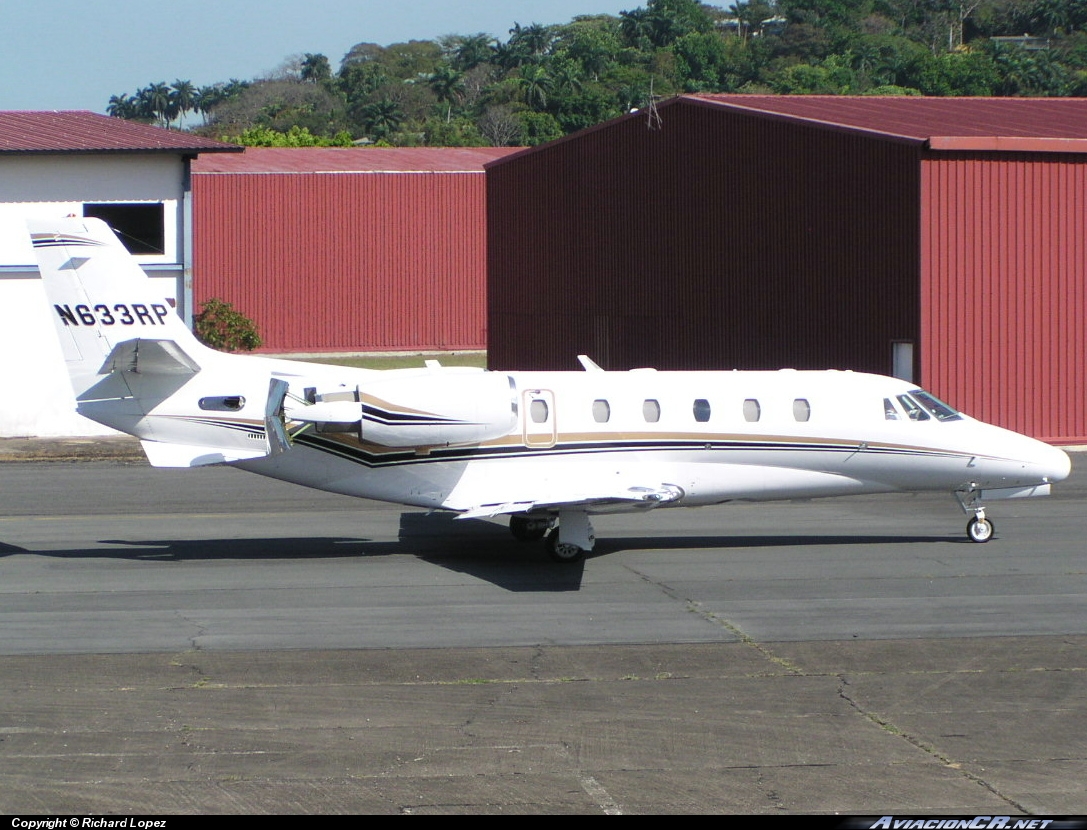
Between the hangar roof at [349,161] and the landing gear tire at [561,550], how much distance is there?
149ft

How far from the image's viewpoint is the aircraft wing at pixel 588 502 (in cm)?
1725

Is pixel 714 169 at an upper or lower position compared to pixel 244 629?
upper

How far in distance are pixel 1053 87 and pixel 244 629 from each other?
125357 mm

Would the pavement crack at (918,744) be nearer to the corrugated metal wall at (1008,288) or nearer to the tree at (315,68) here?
the corrugated metal wall at (1008,288)

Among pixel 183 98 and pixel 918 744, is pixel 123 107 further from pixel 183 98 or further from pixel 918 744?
pixel 918 744

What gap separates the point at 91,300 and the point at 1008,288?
797 inches

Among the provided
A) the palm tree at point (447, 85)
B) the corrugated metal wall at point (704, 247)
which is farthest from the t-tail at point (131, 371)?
the palm tree at point (447, 85)

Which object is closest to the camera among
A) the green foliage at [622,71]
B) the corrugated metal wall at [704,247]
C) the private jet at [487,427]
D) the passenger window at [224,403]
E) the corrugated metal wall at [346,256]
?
the private jet at [487,427]

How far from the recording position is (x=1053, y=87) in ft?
410

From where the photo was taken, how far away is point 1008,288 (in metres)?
30.2

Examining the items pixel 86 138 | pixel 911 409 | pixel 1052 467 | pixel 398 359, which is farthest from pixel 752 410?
pixel 398 359
